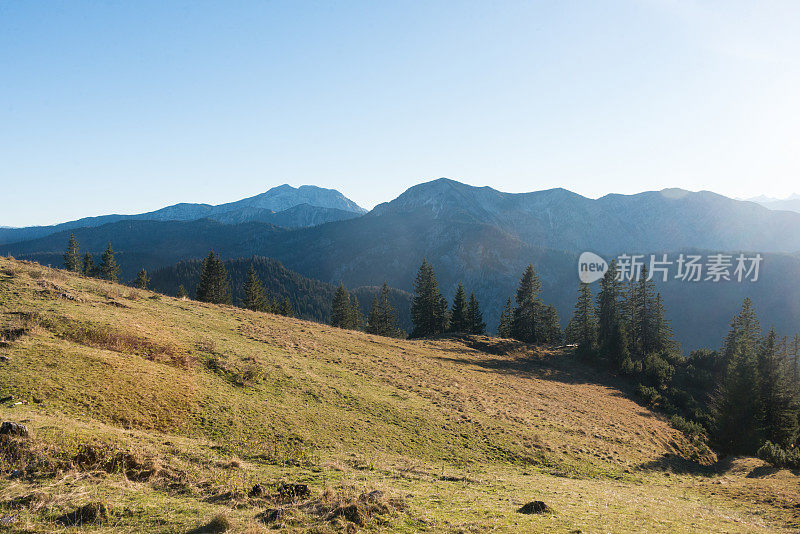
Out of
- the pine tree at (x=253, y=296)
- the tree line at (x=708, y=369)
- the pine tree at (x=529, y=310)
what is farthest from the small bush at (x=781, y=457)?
the pine tree at (x=253, y=296)

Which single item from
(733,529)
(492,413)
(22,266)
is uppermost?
(22,266)

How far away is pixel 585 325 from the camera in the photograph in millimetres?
72000

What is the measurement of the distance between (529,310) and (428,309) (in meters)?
23.0

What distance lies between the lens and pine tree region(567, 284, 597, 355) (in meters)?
65.9

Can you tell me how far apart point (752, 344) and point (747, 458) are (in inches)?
1697

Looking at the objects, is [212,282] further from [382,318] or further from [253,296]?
[382,318]

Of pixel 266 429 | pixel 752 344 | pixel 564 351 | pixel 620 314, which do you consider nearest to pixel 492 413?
pixel 266 429

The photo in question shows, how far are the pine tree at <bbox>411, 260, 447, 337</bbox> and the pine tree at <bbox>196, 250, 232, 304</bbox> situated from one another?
46921 millimetres

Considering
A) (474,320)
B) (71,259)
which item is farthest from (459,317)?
(71,259)

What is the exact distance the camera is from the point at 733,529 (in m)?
13.2

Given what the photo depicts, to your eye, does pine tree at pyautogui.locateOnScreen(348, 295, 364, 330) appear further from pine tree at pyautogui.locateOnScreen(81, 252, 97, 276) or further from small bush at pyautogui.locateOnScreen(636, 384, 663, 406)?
pine tree at pyautogui.locateOnScreen(81, 252, 97, 276)

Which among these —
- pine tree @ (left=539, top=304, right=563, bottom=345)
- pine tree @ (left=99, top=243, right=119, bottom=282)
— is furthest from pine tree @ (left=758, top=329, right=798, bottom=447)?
pine tree @ (left=99, top=243, right=119, bottom=282)

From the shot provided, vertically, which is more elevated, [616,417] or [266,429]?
[266,429]

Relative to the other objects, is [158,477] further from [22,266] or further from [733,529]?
[22,266]
